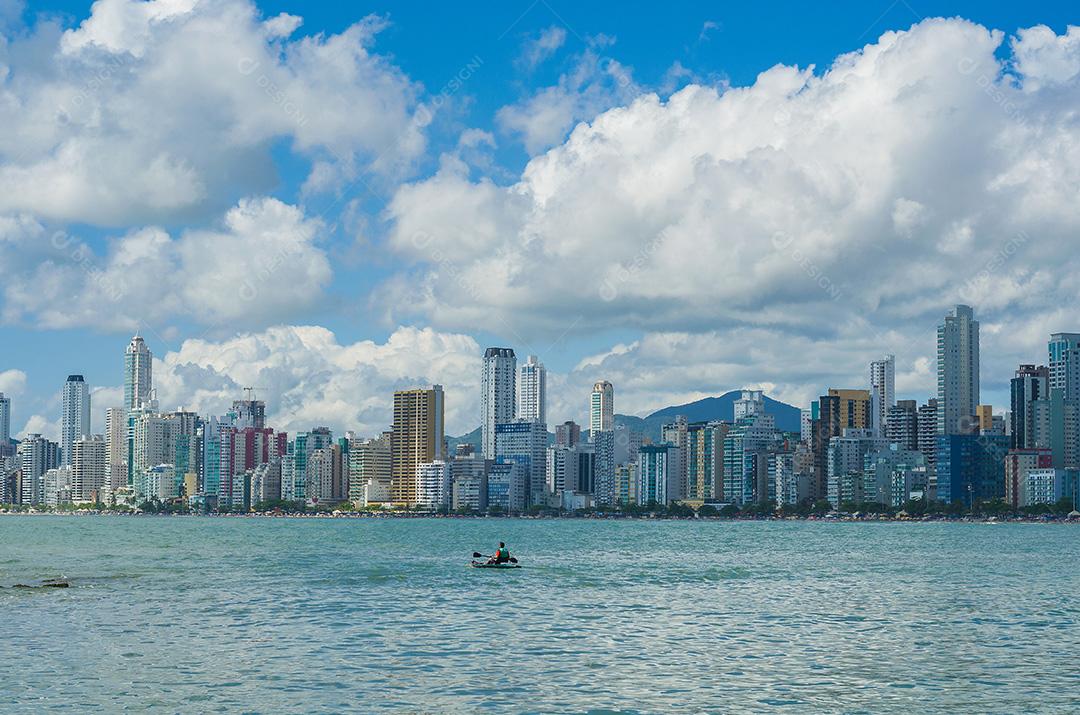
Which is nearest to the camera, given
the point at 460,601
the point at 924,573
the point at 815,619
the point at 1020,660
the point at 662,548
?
the point at 1020,660

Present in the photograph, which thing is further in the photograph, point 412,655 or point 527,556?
point 527,556

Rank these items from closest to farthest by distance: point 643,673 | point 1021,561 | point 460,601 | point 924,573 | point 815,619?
point 643,673, point 815,619, point 460,601, point 924,573, point 1021,561

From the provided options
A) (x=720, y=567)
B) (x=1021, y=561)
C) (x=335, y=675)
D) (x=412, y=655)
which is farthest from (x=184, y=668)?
(x=1021, y=561)

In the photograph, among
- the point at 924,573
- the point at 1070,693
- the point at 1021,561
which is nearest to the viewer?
the point at 1070,693

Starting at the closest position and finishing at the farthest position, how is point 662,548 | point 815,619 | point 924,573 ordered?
point 815,619
point 924,573
point 662,548

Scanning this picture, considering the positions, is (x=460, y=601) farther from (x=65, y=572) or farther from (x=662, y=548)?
(x=662, y=548)

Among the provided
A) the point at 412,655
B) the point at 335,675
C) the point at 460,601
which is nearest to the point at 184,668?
the point at 335,675

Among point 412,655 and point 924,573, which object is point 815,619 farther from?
point 924,573
